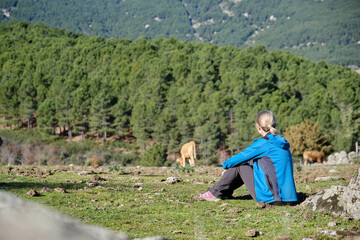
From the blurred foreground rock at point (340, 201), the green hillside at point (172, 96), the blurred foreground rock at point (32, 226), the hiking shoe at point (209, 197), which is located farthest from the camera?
the green hillside at point (172, 96)

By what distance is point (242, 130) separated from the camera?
54000mm

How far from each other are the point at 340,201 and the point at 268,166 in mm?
1012

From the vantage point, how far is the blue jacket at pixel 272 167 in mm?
5051

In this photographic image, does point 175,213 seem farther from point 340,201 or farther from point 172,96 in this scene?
point 172,96

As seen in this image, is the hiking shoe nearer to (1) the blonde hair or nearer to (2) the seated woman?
(2) the seated woman

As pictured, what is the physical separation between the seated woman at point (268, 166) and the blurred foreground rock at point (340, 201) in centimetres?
38

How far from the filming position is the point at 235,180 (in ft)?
18.6

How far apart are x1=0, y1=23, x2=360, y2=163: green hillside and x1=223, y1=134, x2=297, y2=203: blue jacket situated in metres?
44.6

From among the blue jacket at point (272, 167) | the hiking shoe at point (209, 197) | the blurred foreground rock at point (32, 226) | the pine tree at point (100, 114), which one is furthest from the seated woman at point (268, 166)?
the pine tree at point (100, 114)

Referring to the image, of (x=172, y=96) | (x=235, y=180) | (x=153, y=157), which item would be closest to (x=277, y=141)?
(x=235, y=180)

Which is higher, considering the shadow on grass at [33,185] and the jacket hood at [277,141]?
the jacket hood at [277,141]

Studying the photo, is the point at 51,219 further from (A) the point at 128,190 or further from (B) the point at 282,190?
(A) the point at 128,190

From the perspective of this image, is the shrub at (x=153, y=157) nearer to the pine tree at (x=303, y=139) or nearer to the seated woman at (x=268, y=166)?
the pine tree at (x=303, y=139)

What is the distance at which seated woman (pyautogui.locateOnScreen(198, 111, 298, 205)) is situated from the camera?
16.6 feet
